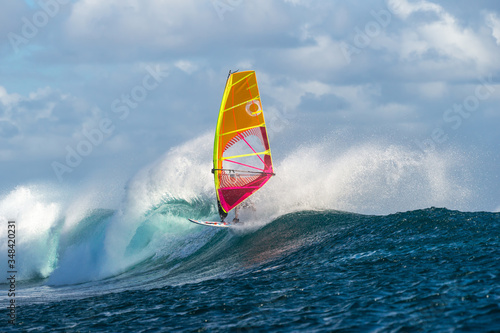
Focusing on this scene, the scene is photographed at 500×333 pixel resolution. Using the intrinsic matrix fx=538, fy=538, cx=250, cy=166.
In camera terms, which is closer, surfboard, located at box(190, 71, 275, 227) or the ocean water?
the ocean water

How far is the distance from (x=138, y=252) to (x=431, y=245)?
12.8m

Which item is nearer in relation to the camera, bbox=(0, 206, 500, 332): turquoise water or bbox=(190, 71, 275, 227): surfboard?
bbox=(0, 206, 500, 332): turquoise water

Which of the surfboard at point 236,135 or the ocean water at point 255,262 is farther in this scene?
the surfboard at point 236,135

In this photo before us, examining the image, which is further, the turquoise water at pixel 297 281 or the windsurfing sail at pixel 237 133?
the windsurfing sail at pixel 237 133

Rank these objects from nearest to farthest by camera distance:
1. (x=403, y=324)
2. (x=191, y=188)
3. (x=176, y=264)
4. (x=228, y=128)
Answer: (x=403, y=324) < (x=176, y=264) < (x=228, y=128) < (x=191, y=188)

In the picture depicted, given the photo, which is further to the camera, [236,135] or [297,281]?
[236,135]

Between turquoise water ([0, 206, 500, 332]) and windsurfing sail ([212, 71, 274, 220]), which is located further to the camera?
windsurfing sail ([212, 71, 274, 220])

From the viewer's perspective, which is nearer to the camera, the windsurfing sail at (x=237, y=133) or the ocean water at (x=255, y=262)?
the ocean water at (x=255, y=262)

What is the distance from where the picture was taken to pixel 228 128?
21.4 meters

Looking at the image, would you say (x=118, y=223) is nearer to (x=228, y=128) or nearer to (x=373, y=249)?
(x=228, y=128)

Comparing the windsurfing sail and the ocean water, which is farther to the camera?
the windsurfing sail

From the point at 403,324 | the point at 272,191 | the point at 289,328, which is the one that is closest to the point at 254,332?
the point at 289,328

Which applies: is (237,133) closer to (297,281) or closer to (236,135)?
(236,135)

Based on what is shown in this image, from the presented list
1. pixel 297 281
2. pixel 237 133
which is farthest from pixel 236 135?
pixel 297 281
